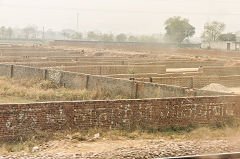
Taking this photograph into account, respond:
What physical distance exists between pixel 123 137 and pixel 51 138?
204 centimetres

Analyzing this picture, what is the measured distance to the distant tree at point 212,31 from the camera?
60.2 metres

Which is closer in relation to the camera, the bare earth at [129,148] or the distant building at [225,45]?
the bare earth at [129,148]

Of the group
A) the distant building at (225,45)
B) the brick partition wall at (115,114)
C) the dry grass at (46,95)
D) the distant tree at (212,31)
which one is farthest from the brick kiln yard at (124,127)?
the distant building at (225,45)

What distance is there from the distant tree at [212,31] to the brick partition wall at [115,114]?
46277 millimetres

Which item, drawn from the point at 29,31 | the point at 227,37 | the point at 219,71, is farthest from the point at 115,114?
the point at 29,31

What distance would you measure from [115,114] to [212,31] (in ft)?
187

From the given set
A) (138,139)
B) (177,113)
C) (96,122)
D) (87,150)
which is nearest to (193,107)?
(177,113)

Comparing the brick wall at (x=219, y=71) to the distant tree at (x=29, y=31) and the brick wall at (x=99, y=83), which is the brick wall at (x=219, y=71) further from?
the distant tree at (x=29, y=31)

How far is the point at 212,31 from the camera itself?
65188 mm

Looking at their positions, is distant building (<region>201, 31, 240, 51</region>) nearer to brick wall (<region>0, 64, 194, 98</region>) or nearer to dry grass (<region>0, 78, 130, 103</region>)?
brick wall (<region>0, 64, 194, 98</region>)

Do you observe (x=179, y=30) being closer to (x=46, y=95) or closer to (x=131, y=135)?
(x=46, y=95)

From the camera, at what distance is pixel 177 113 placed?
11922mm

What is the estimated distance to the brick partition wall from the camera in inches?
407

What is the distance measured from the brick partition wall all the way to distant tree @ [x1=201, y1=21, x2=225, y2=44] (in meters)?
46.3
